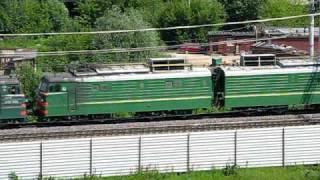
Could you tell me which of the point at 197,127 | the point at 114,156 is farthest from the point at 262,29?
the point at 114,156

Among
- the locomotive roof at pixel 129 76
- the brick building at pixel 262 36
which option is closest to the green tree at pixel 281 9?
the brick building at pixel 262 36

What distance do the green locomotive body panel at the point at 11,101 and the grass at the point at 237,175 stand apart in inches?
258

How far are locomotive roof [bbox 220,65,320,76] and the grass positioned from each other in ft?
24.0

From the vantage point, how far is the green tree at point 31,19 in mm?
74562

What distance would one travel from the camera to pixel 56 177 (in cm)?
2177

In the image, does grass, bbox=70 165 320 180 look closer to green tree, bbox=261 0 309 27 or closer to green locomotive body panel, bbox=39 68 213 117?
green locomotive body panel, bbox=39 68 213 117

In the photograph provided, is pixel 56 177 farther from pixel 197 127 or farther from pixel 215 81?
pixel 215 81

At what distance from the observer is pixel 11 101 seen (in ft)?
89.1

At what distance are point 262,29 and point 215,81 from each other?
31832 millimetres

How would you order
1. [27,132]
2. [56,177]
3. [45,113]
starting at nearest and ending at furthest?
[56,177] → [27,132] → [45,113]

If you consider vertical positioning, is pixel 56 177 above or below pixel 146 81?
below

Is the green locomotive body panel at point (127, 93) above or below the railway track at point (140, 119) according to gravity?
above

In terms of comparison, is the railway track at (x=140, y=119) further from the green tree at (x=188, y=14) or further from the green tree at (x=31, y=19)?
the green tree at (x=31, y=19)

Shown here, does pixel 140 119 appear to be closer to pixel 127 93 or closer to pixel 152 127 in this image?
pixel 127 93
